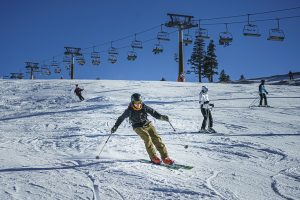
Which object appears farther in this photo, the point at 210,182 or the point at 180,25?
the point at 180,25

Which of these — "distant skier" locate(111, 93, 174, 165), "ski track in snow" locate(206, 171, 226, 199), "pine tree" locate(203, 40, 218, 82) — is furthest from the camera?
"pine tree" locate(203, 40, 218, 82)

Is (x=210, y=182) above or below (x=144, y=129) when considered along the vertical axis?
below

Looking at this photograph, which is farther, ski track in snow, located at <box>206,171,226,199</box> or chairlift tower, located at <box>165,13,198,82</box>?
chairlift tower, located at <box>165,13,198,82</box>

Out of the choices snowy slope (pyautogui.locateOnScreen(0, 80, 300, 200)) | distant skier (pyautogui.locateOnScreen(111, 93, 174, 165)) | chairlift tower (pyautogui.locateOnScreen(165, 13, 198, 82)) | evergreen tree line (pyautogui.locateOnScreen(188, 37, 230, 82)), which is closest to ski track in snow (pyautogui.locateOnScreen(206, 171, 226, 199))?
snowy slope (pyautogui.locateOnScreen(0, 80, 300, 200))

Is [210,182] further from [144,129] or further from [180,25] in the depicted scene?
[180,25]

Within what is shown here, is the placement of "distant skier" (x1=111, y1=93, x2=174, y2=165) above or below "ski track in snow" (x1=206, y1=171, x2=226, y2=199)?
above

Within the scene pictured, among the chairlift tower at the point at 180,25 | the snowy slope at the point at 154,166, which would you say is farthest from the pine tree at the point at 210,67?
the snowy slope at the point at 154,166

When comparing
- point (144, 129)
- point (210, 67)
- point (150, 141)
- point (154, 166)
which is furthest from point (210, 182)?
point (210, 67)

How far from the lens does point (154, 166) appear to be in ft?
23.1

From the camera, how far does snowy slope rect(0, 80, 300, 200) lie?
18.0 ft

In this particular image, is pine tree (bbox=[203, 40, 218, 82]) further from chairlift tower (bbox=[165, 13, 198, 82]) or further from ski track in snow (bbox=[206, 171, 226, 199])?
ski track in snow (bbox=[206, 171, 226, 199])

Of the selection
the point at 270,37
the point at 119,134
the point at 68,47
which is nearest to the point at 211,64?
the point at 68,47

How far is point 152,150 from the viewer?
7.28 metres

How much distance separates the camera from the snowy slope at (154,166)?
→ 547cm
